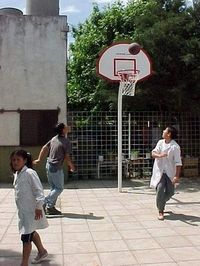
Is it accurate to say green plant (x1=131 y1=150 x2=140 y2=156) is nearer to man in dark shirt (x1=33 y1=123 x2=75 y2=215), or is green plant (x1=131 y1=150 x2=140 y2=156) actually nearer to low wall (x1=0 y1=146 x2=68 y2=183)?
low wall (x1=0 y1=146 x2=68 y2=183)

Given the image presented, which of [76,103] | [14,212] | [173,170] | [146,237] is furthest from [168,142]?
[76,103]

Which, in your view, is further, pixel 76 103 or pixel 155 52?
pixel 76 103

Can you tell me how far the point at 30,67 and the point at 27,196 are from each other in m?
6.92

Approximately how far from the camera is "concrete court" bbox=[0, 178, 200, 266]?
4293 mm

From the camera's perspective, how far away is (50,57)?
33.4 ft

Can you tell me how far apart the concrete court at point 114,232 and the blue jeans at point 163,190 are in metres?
0.30

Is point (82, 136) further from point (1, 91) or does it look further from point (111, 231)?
point (111, 231)

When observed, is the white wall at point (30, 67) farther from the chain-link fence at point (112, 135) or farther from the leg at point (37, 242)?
the leg at point (37, 242)

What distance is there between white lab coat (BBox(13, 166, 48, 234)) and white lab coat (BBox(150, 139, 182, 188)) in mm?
2898

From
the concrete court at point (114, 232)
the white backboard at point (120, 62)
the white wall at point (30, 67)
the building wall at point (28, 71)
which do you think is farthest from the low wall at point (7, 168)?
the white backboard at point (120, 62)

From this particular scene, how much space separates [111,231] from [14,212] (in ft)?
7.35

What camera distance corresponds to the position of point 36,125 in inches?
395

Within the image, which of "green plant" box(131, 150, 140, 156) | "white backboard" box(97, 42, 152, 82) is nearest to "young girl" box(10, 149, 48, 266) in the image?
"white backboard" box(97, 42, 152, 82)

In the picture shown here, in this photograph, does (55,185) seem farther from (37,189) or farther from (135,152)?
(135,152)
